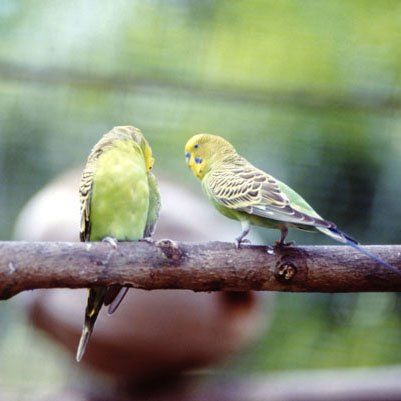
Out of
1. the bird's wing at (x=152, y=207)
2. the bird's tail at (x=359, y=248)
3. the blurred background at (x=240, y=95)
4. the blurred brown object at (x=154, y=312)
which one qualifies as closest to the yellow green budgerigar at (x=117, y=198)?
the bird's wing at (x=152, y=207)

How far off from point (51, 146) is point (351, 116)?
1.14 metres

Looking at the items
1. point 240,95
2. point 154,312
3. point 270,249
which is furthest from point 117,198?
point 240,95

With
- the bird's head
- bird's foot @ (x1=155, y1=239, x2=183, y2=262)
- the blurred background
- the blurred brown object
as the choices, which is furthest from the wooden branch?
the blurred background

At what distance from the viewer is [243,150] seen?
288 centimetres

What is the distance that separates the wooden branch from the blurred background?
1.55m

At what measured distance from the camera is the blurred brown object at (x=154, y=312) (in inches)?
85.7

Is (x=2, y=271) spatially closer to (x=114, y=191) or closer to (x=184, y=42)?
(x=114, y=191)

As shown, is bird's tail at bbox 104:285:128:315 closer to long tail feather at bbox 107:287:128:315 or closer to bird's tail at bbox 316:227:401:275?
long tail feather at bbox 107:287:128:315

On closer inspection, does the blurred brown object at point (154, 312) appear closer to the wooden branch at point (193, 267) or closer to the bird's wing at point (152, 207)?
the bird's wing at point (152, 207)

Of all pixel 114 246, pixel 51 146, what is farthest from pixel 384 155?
pixel 114 246

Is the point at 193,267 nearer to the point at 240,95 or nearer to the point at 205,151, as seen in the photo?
the point at 205,151

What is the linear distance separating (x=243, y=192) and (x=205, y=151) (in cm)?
9

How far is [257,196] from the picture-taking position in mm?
1190

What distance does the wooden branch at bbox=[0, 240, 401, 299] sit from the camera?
1.07 m
